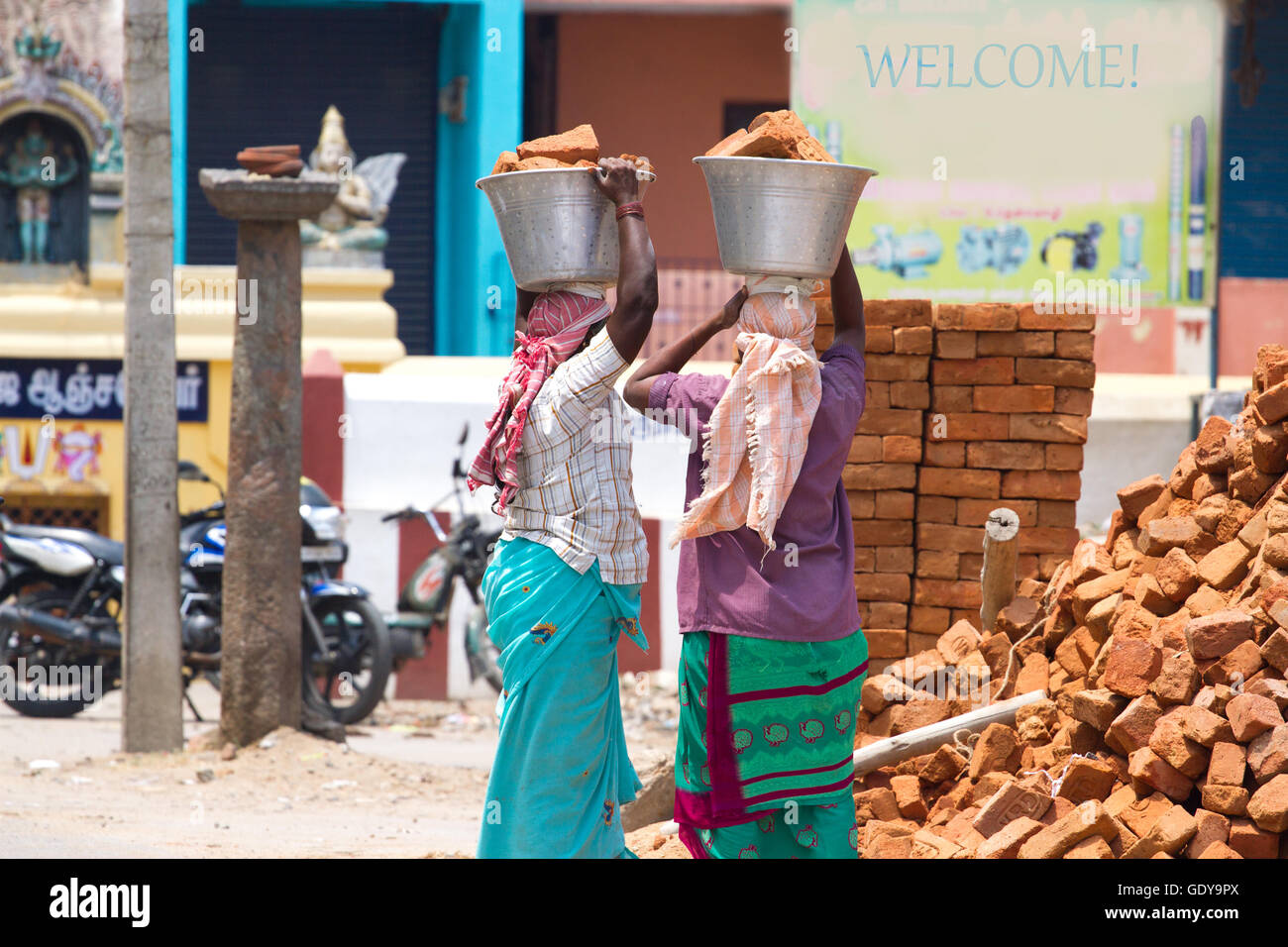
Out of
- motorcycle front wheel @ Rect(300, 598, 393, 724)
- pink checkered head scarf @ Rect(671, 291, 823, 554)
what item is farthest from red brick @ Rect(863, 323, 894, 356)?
motorcycle front wheel @ Rect(300, 598, 393, 724)

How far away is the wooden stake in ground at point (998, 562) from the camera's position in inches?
202

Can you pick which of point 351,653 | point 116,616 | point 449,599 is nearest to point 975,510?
point 351,653

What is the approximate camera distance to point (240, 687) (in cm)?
671

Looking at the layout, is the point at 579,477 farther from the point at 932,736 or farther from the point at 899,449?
the point at 899,449

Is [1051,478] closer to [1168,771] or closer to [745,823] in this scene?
Answer: [1168,771]

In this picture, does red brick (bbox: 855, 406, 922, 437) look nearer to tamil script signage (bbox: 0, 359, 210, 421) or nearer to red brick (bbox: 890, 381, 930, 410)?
red brick (bbox: 890, 381, 930, 410)

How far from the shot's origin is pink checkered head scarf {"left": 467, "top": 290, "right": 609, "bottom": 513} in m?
3.63

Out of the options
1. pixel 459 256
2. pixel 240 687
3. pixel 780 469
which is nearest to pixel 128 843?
pixel 240 687

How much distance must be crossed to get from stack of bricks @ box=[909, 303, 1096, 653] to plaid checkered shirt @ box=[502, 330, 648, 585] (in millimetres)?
2034

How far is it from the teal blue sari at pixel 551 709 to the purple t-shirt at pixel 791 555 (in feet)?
0.73

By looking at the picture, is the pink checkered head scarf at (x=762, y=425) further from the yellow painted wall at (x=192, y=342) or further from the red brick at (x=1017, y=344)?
the yellow painted wall at (x=192, y=342)

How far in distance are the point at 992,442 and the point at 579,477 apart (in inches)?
90.6
